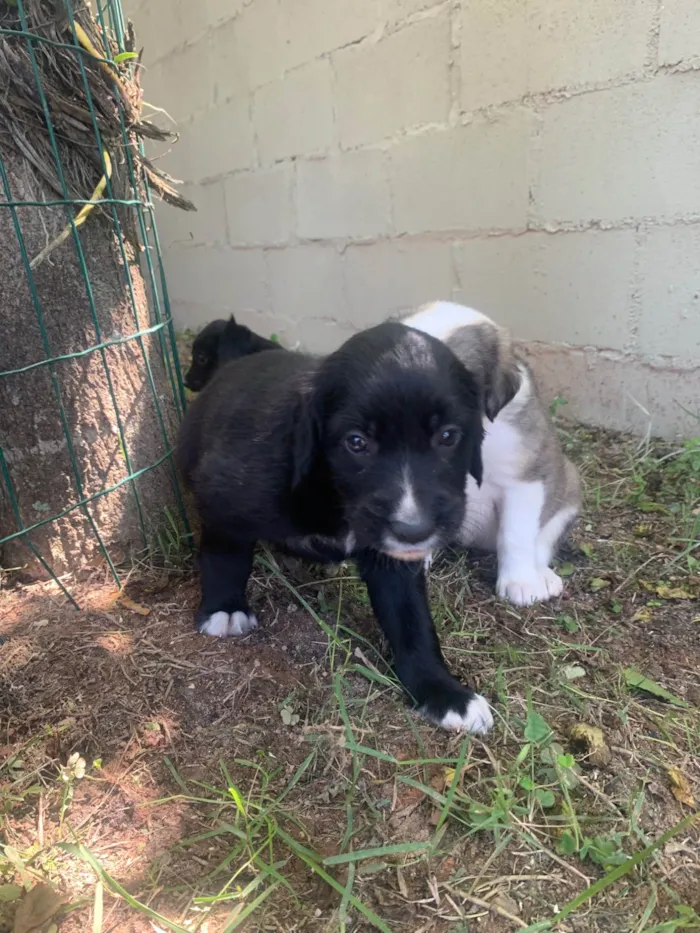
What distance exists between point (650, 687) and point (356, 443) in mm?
Answer: 1036

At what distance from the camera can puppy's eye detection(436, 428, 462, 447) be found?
5.95 ft

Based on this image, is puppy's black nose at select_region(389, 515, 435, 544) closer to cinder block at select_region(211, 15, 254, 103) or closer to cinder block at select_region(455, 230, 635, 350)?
cinder block at select_region(455, 230, 635, 350)

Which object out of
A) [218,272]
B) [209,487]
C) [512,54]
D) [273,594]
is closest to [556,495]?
[273,594]

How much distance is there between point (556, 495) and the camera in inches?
101

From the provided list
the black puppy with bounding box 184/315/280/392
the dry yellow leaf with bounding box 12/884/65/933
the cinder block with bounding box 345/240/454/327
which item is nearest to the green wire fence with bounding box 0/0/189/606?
the black puppy with bounding box 184/315/280/392

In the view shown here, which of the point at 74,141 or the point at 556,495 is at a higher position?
the point at 74,141

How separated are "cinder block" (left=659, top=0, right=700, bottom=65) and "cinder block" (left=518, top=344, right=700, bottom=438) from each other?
1.26 metres

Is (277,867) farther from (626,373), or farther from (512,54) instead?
→ (512,54)

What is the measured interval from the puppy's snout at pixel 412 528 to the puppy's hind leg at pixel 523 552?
858mm

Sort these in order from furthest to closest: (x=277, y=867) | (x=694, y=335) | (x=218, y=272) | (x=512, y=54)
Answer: (x=218, y=272), (x=512, y=54), (x=694, y=335), (x=277, y=867)

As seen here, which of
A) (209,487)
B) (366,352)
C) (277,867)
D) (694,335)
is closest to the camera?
(277,867)

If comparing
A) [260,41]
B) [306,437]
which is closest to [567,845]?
[306,437]

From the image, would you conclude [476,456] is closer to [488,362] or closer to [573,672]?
[488,362]

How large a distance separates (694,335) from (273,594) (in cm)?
219
